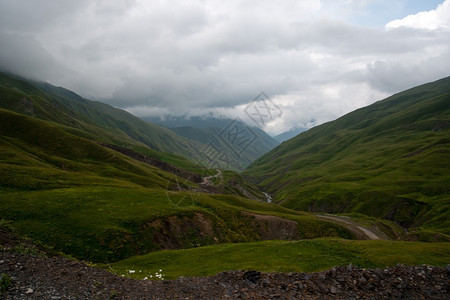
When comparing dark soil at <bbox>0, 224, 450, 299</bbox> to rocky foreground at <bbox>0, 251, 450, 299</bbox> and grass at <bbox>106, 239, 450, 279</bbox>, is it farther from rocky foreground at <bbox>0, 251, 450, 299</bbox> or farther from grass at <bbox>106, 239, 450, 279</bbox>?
grass at <bbox>106, 239, 450, 279</bbox>

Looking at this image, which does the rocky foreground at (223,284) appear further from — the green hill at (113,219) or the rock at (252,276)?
the green hill at (113,219)

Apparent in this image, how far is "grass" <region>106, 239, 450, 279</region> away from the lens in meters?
24.6

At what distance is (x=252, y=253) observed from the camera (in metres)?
30.7

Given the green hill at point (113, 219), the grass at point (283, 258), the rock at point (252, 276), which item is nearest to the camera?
the rock at point (252, 276)

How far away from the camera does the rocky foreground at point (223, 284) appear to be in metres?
15.1

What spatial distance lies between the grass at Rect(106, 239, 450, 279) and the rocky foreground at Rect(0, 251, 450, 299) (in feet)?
9.89

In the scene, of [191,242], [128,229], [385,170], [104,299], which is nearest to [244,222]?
[191,242]

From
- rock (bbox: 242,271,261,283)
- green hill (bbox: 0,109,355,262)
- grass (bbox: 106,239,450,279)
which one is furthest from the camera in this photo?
green hill (bbox: 0,109,355,262)

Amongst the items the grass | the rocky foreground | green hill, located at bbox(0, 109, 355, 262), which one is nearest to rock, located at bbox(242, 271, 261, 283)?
the rocky foreground

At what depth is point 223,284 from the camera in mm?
19625

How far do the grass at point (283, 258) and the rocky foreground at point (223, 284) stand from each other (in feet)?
9.89

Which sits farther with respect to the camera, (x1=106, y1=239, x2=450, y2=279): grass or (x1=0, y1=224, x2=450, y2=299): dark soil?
(x1=106, y1=239, x2=450, y2=279): grass

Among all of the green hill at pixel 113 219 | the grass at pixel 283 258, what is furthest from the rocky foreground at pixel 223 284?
the green hill at pixel 113 219

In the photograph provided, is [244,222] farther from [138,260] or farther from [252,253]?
[138,260]
